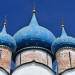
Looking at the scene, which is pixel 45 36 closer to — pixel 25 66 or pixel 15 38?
pixel 15 38

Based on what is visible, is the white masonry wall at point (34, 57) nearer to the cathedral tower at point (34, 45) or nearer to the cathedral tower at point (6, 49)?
the cathedral tower at point (34, 45)

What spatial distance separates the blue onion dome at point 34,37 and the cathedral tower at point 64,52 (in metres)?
0.45

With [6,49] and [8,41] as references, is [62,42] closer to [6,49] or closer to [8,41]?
[8,41]

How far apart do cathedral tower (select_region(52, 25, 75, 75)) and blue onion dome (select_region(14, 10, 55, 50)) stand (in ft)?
1.47

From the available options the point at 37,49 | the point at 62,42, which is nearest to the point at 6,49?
the point at 37,49

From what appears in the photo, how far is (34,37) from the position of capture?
46.8 feet

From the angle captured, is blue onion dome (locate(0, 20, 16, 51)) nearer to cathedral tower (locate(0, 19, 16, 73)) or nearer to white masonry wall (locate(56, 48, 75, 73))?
cathedral tower (locate(0, 19, 16, 73))

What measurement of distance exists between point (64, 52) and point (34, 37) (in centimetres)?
145

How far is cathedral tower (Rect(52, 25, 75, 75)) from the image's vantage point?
13.7m

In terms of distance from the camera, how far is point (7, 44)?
45.6ft

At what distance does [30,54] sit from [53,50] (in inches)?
42.1

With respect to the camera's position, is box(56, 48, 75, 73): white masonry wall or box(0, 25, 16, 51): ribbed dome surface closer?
box(56, 48, 75, 73): white masonry wall

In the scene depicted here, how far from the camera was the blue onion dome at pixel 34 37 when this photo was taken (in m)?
14.2

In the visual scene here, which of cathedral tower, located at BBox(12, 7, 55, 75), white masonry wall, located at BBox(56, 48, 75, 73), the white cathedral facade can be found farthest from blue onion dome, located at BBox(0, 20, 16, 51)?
white masonry wall, located at BBox(56, 48, 75, 73)
